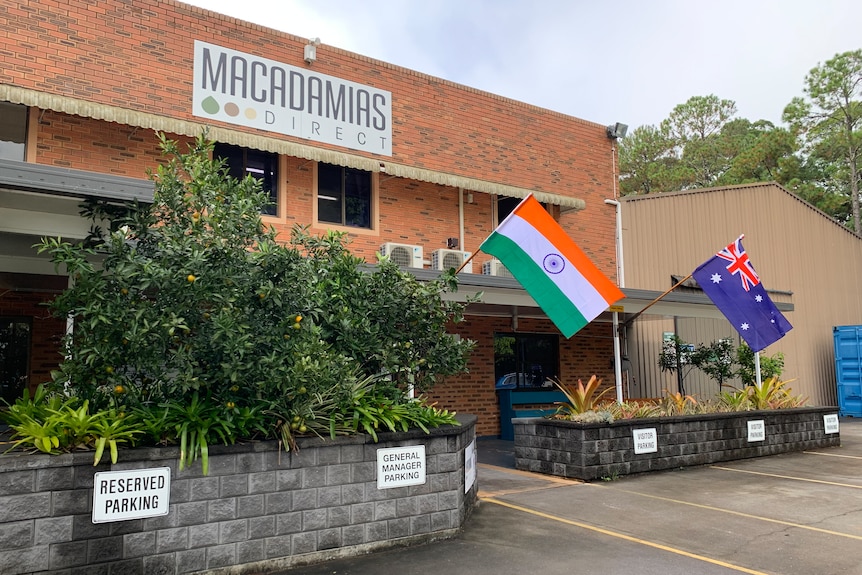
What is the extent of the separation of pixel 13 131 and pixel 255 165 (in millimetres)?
3937

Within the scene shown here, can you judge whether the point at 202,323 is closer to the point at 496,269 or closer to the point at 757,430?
the point at 496,269

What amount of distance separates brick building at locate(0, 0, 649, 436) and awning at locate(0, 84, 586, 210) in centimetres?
3

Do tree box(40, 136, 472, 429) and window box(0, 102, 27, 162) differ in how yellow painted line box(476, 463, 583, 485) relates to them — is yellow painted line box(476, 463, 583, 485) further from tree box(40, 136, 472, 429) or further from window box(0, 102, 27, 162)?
window box(0, 102, 27, 162)

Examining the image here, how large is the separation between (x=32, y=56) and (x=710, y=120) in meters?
A: 41.4

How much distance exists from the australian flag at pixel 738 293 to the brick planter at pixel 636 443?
4.71 ft

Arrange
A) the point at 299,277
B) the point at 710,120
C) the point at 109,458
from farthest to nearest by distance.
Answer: the point at 710,120 → the point at 299,277 → the point at 109,458

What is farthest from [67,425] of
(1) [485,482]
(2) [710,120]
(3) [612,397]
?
(2) [710,120]

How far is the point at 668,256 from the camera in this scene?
792 inches

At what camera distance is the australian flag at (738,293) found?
1218 cm

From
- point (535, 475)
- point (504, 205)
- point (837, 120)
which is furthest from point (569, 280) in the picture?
point (837, 120)

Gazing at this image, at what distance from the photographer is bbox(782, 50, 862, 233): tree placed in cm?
3544

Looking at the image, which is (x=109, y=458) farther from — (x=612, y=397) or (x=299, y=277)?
(x=612, y=397)

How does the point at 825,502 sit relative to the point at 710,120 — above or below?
below

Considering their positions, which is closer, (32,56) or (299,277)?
(299,277)
